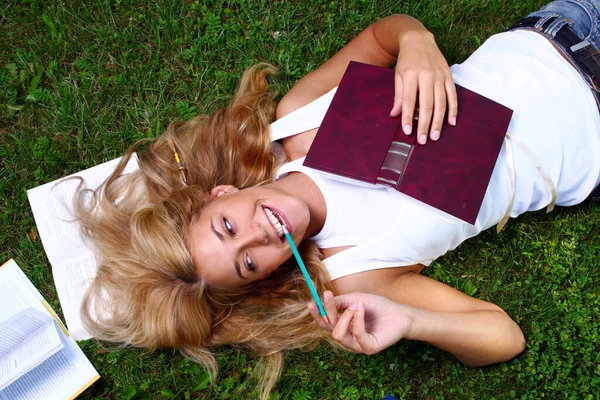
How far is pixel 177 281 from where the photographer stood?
127 inches

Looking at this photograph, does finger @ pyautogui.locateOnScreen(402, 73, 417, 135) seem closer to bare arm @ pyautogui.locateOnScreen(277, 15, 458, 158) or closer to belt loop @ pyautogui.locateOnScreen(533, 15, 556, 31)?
bare arm @ pyautogui.locateOnScreen(277, 15, 458, 158)

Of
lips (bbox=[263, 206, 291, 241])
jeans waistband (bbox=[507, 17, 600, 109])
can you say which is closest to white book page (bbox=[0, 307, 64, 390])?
lips (bbox=[263, 206, 291, 241])

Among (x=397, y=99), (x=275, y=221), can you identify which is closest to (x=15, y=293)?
(x=275, y=221)

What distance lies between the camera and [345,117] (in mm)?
3131

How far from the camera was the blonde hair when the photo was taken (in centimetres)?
331

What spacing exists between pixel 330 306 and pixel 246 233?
63 centimetres

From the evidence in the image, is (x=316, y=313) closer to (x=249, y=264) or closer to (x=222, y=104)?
(x=249, y=264)

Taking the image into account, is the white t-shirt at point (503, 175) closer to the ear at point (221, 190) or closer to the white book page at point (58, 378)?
the ear at point (221, 190)

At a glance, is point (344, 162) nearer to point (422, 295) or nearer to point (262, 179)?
point (262, 179)

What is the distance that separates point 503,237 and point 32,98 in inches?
140

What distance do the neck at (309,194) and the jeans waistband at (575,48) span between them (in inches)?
68.4

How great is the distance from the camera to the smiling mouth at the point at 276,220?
114 inches

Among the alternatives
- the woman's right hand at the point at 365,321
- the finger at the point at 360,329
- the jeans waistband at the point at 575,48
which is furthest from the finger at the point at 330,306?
the jeans waistband at the point at 575,48

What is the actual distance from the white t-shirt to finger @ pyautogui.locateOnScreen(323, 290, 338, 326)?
62 centimetres
